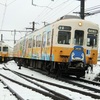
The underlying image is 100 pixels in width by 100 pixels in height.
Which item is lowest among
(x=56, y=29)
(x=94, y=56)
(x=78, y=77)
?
(x=78, y=77)

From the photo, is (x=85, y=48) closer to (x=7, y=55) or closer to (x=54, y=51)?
(x=54, y=51)

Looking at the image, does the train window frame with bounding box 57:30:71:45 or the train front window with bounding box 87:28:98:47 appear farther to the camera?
the train front window with bounding box 87:28:98:47

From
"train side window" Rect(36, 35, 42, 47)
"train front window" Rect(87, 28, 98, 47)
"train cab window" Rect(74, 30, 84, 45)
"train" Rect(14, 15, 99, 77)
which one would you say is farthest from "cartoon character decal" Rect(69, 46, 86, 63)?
"train side window" Rect(36, 35, 42, 47)

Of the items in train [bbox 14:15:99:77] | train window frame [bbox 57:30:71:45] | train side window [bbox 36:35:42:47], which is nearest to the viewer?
train [bbox 14:15:99:77]

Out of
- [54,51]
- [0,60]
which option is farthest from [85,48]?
[0,60]

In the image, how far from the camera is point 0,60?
165 feet

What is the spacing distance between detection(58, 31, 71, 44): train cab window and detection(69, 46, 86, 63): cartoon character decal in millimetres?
606

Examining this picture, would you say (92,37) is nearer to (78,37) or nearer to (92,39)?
(92,39)

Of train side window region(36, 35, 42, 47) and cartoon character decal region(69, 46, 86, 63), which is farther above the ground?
train side window region(36, 35, 42, 47)

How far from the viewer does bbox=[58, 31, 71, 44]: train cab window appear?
18.4 m

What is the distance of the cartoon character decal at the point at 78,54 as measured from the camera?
59.5ft

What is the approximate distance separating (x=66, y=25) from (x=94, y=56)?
7.70 ft

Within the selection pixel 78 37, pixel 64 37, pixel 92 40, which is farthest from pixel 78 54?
pixel 92 40

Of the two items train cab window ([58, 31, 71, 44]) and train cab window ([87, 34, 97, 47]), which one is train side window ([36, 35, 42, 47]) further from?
train cab window ([87, 34, 97, 47])
